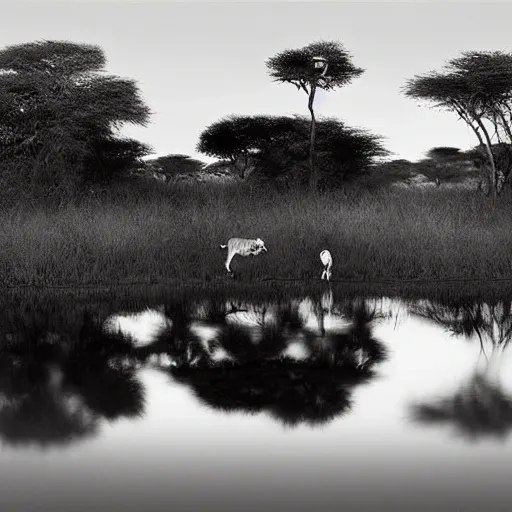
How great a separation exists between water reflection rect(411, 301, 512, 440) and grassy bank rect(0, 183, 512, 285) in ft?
12.5

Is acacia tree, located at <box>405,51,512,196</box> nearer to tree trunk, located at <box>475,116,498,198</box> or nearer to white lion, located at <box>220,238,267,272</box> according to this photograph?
tree trunk, located at <box>475,116,498,198</box>

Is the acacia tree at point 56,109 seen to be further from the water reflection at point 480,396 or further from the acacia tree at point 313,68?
the water reflection at point 480,396

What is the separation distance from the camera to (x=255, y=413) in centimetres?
479

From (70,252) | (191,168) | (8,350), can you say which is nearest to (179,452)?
(8,350)

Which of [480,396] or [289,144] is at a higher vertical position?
[289,144]

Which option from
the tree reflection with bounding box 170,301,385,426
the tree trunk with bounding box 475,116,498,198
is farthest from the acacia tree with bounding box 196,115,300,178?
the tree reflection with bounding box 170,301,385,426

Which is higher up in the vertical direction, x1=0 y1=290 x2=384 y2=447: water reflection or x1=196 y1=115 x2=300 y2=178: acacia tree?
x1=196 y1=115 x2=300 y2=178: acacia tree

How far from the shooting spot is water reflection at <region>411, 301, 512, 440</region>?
450 centimetres

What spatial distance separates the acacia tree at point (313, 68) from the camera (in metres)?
25.2

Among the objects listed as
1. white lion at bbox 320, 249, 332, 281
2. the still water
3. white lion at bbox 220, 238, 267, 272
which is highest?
white lion at bbox 220, 238, 267, 272

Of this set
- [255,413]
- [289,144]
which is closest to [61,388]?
[255,413]

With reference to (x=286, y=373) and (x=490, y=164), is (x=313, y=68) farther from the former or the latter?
(x=286, y=373)

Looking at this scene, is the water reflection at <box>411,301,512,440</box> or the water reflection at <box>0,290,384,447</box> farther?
the water reflection at <box>0,290,384,447</box>

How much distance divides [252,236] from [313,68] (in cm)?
1337
